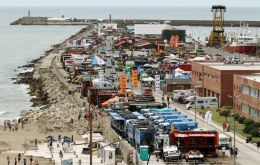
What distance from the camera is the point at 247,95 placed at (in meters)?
53.2

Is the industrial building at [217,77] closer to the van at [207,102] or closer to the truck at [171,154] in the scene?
the van at [207,102]

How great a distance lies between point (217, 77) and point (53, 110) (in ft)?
45.3

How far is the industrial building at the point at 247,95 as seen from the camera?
51.2 meters

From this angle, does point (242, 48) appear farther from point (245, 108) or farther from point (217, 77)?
point (245, 108)

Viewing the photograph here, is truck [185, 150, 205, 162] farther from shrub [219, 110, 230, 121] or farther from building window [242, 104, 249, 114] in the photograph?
building window [242, 104, 249, 114]

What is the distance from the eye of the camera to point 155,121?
45.2 meters

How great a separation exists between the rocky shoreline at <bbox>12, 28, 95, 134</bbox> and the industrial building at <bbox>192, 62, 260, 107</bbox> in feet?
34.3

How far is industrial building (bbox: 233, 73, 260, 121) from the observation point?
5119 centimetres

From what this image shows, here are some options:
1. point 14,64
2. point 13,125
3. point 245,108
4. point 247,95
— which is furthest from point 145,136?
point 14,64

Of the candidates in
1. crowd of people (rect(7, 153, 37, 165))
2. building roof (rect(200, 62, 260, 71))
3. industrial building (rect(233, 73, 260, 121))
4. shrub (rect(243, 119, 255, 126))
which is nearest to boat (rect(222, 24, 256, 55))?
building roof (rect(200, 62, 260, 71))

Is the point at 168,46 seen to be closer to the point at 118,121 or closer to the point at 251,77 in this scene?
the point at 251,77

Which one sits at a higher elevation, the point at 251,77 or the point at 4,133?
the point at 251,77

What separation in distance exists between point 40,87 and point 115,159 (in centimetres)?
4589

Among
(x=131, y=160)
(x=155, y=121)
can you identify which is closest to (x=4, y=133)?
(x=155, y=121)
